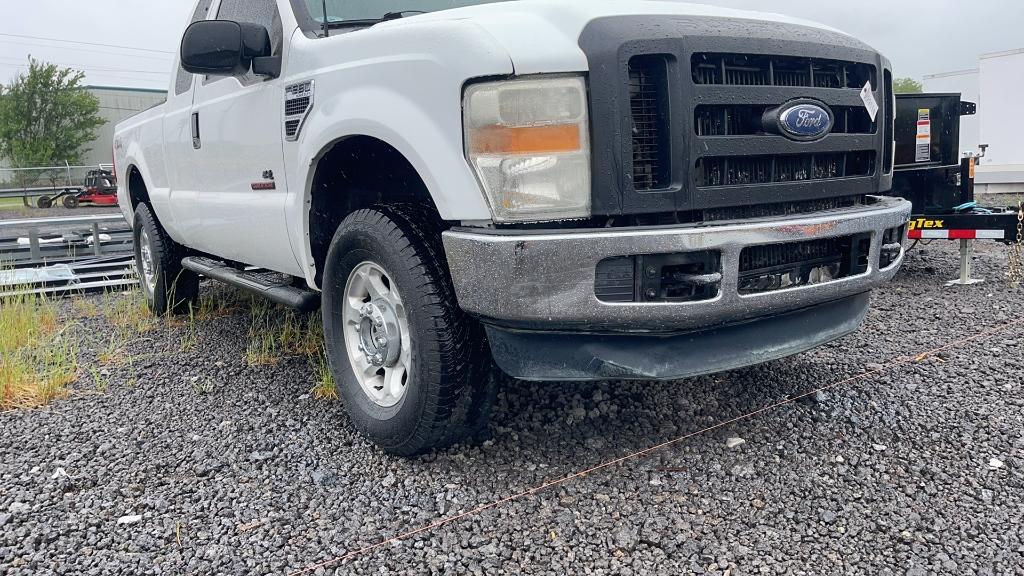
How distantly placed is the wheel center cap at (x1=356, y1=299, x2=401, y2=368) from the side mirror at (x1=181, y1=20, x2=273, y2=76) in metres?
1.21

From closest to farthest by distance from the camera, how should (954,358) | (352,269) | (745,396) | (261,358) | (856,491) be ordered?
1. (856,491)
2. (352,269)
3. (745,396)
4. (954,358)
5. (261,358)

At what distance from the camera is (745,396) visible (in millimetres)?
3477

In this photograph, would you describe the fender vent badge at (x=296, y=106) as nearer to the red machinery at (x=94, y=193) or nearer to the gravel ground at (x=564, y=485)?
the gravel ground at (x=564, y=485)

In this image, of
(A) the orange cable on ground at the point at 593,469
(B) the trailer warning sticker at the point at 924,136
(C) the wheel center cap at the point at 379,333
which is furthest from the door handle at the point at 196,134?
(B) the trailer warning sticker at the point at 924,136

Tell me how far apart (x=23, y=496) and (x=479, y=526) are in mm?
1625

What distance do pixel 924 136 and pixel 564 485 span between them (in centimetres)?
499

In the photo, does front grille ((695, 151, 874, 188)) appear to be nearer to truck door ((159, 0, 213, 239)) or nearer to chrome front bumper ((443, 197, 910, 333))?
chrome front bumper ((443, 197, 910, 333))

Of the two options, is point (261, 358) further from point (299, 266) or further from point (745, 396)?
point (745, 396)

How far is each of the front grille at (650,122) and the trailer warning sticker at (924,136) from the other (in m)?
4.65

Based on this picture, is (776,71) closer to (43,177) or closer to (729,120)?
(729,120)

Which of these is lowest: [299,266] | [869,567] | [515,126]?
[869,567]

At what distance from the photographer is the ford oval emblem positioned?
2.64 m

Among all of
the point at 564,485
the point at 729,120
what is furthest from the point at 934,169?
the point at 564,485

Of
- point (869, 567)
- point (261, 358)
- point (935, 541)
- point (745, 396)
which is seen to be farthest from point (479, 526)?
point (261, 358)
